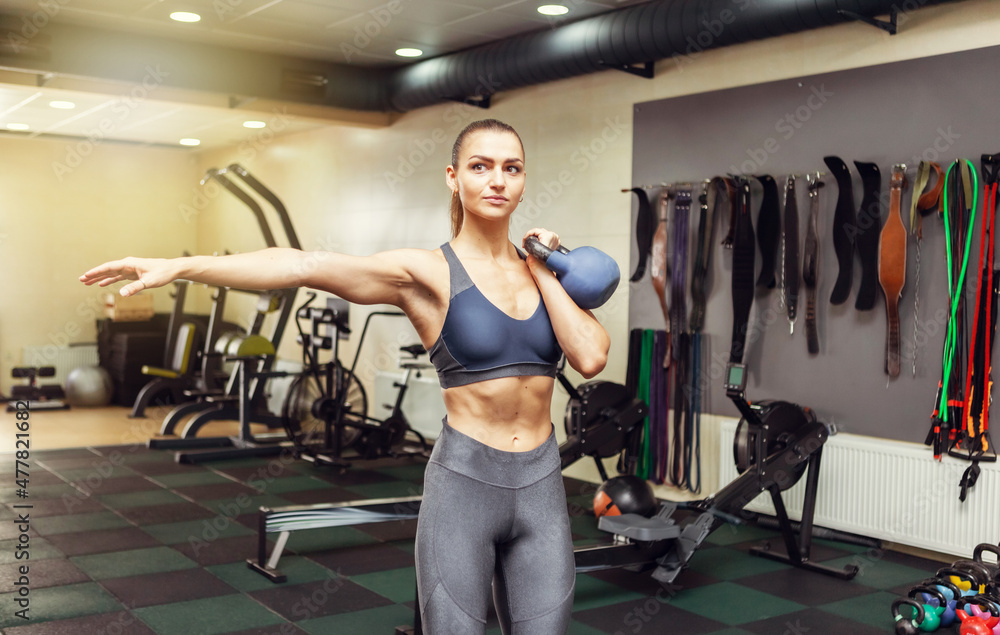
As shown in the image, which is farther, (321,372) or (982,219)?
(321,372)

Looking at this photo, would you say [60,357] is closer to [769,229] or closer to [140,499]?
[140,499]

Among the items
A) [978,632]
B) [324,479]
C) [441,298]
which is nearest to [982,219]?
[978,632]

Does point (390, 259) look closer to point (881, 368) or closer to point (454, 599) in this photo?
point (454, 599)

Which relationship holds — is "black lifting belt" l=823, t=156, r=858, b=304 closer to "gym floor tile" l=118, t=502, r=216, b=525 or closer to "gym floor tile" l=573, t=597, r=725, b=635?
"gym floor tile" l=573, t=597, r=725, b=635

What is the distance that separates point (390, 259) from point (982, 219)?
3.35 m

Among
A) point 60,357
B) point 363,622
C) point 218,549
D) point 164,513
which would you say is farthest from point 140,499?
point 60,357

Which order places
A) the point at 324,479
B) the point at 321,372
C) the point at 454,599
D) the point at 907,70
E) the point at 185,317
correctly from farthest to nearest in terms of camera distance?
1. the point at 185,317
2. the point at 321,372
3. the point at 324,479
4. the point at 907,70
5. the point at 454,599

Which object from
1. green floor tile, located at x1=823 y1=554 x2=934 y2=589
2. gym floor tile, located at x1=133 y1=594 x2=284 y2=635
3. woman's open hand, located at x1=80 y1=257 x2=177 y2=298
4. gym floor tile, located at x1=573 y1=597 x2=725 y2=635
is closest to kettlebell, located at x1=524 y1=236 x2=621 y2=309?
woman's open hand, located at x1=80 y1=257 x2=177 y2=298

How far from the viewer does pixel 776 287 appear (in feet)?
16.3

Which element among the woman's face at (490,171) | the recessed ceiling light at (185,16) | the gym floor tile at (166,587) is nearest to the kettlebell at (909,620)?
the woman's face at (490,171)

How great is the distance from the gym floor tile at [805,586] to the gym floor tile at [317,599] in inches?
65.3

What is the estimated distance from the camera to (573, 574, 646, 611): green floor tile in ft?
12.3

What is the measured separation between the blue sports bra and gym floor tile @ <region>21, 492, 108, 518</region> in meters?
4.02

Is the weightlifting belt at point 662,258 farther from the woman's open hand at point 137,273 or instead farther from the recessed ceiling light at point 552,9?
the woman's open hand at point 137,273
